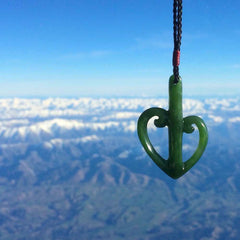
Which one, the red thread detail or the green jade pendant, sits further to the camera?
the green jade pendant

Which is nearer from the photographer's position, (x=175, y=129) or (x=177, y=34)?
(x=177, y=34)

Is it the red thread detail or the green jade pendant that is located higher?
the red thread detail

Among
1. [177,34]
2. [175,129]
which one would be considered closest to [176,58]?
[177,34]

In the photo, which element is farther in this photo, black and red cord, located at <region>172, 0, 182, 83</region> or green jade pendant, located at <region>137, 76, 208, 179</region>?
green jade pendant, located at <region>137, 76, 208, 179</region>

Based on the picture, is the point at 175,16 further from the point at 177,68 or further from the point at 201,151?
the point at 201,151

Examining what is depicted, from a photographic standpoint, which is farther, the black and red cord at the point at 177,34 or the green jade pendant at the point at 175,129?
the green jade pendant at the point at 175,129

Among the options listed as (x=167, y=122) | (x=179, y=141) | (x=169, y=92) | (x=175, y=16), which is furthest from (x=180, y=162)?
(x=175, y=16)

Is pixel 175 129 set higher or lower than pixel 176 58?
lower

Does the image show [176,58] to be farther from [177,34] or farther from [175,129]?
[175,129]
